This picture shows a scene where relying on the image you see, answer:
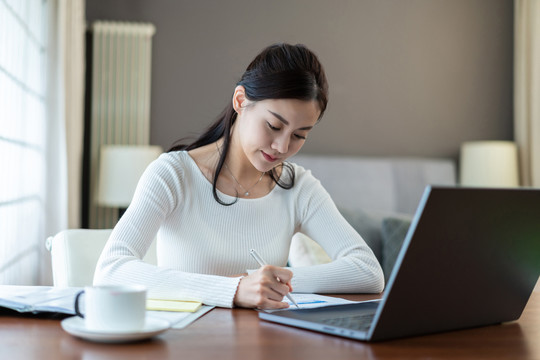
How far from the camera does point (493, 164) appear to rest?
3.94 meters

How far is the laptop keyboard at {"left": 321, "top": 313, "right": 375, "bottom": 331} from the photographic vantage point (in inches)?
32.5

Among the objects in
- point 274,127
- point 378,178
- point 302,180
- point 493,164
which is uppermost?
point 274,127

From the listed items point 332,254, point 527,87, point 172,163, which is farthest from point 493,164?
point 172,163

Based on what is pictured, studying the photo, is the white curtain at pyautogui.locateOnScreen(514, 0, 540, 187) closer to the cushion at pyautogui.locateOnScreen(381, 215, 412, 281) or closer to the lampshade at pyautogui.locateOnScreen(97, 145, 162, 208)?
the cushion at pyautogui.locateOnScreen(381, 215, 412, 281)

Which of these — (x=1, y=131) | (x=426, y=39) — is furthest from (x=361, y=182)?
(x=1, y=131)

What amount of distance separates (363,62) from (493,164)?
3.53 ft

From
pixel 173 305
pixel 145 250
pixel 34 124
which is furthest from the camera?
pixel 34 124

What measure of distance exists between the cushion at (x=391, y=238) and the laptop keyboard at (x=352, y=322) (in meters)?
2.10

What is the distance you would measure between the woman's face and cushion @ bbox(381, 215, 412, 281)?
159cm

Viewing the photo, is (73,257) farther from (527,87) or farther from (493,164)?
(527,87)

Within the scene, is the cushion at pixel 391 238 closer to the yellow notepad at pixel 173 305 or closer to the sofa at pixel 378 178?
the sofa at pixel 378 178

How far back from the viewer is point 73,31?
3354 mm

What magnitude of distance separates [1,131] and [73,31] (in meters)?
1.14

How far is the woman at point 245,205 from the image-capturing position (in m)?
1.32
